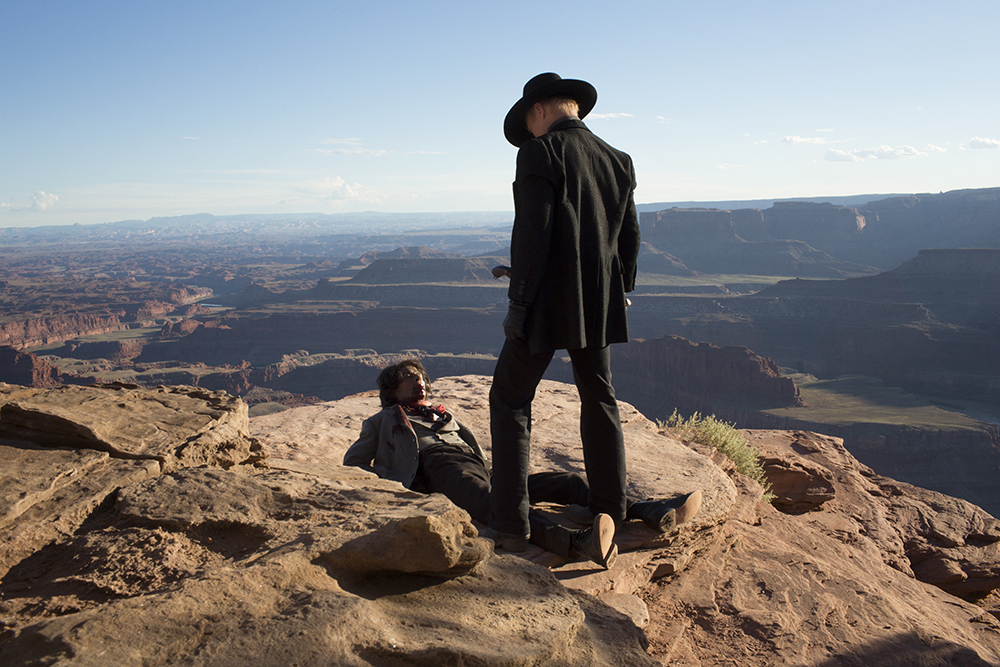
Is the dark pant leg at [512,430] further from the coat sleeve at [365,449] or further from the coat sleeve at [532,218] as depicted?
the coat sleeve at [365,449]

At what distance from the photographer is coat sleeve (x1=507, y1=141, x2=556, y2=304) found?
2117mm

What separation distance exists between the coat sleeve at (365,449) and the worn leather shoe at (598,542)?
105 centimetres

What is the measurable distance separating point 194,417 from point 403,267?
81702 millimetres

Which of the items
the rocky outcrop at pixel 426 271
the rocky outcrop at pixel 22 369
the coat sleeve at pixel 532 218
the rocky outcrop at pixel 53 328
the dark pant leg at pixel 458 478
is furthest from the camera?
the rocky outcrop at pixel 426 271

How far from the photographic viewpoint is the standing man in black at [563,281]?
Result: 2145 millimetres

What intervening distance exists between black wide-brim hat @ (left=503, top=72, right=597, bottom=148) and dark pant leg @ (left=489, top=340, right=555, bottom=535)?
0.91 m

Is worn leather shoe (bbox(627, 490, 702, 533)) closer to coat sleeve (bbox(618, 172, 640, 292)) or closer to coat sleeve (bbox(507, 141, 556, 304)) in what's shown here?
coat sleeve (bbox(618, 172, 640, 292))

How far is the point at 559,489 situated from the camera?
8.86 feet

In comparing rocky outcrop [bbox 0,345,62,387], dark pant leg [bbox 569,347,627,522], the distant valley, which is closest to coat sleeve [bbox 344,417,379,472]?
dark pant leg [bbox 569,347,627,522]

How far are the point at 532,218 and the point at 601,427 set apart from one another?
0.84m

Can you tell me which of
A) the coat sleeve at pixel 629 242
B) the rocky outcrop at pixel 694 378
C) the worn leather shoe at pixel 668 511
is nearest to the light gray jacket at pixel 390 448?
the worn leather shoe at pixel 668 511

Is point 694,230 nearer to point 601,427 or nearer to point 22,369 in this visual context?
point 22,369

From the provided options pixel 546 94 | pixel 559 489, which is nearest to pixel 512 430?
pixel 559 489

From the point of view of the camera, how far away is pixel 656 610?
2.28 metres
